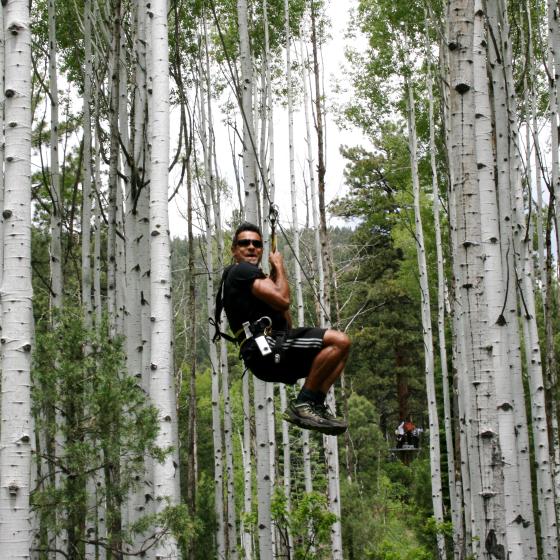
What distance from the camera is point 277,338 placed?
4.41 meters

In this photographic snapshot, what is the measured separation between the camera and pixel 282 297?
4301mm

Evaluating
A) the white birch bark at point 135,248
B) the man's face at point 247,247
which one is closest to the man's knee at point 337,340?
the man's face at point 247,247

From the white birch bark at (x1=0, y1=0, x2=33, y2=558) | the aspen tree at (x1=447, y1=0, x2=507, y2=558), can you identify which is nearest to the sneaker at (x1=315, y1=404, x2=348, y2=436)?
the aspen tree at (x1=447, y1=0, x2=507, y2=558)

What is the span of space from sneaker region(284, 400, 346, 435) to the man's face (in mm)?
944

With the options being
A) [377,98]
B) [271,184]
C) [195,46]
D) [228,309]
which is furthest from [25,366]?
[377,98]

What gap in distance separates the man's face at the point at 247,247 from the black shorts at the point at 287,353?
0.49 m

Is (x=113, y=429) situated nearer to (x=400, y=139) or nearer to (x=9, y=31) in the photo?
(x=9, y=31)

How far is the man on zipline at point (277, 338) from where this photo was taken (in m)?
4.34

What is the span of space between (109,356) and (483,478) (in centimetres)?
283

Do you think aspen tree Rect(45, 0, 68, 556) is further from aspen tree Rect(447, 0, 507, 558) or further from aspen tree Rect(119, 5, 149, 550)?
aspen tree Rect(447, 0, 507, 558)

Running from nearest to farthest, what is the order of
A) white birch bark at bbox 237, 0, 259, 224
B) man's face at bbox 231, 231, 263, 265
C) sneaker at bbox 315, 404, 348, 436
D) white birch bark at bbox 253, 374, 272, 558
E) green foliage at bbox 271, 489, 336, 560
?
sneaker at bbox 315, 404, 348, 436 → man's face at bbox 231, 231, 263, 265 → white birch bark at bbox 237, 0, 259, 224 → white birch bark at bbox 253, 374, 272, 558 → green foliage at bbox 271, 489, 336, 560

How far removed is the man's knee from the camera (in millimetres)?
4359

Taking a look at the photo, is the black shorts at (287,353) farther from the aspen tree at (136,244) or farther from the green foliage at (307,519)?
the green foliage at (307,519)

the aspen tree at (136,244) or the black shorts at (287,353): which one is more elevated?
the aspen tree at (136,244)
